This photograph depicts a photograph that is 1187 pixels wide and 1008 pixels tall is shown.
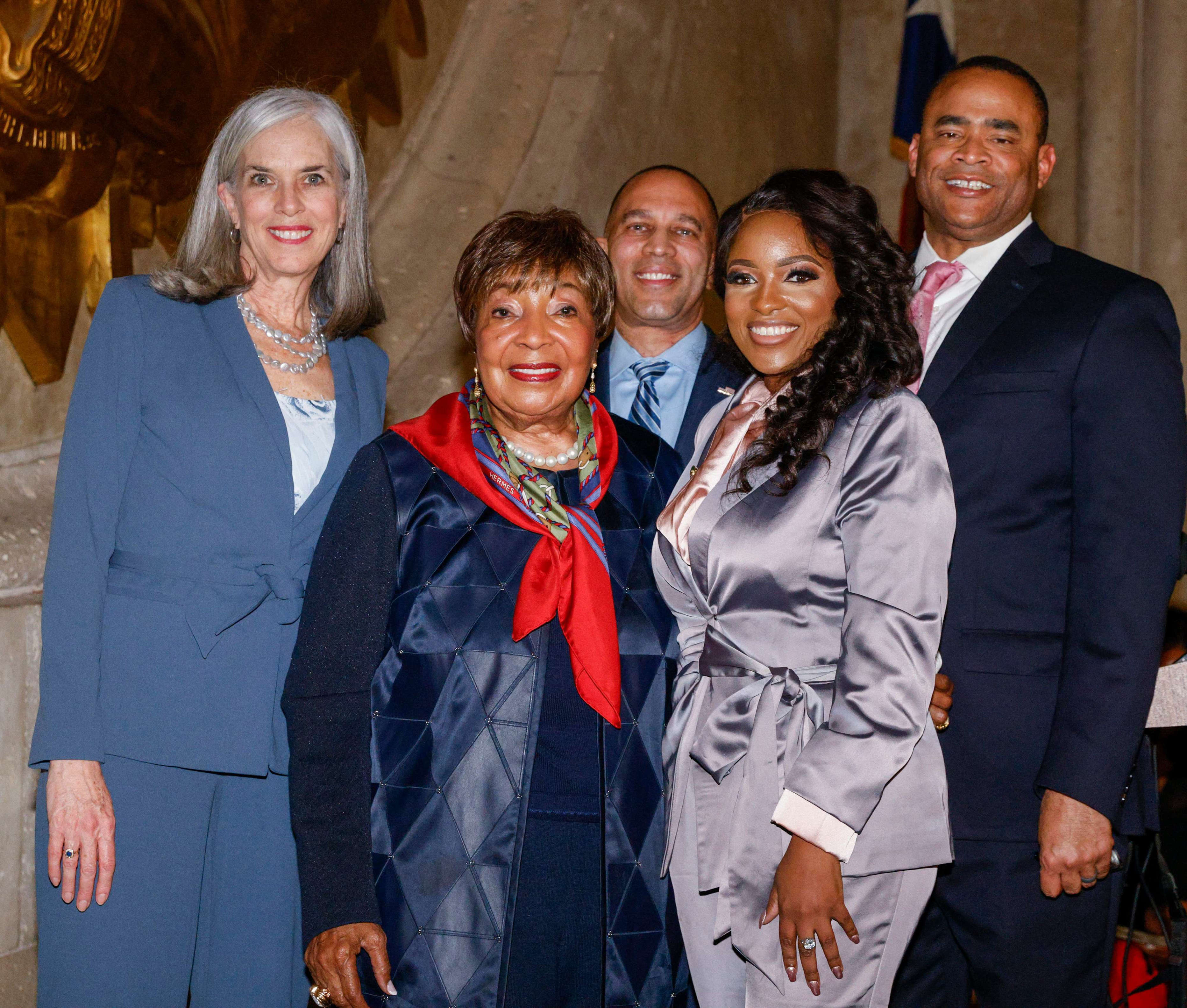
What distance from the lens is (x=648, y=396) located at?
2.88m

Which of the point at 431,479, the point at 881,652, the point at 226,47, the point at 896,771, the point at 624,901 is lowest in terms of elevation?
the point at 624,901

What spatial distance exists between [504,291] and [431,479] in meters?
0.37

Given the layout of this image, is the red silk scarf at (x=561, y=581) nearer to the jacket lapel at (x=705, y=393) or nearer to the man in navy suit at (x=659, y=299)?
the jacket lapel at (x=705, y=393)

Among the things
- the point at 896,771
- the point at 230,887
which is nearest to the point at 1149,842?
the point at 896,771

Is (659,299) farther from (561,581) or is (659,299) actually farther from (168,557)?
(168,557)

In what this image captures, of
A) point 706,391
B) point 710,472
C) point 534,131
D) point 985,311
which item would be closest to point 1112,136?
point 534,131

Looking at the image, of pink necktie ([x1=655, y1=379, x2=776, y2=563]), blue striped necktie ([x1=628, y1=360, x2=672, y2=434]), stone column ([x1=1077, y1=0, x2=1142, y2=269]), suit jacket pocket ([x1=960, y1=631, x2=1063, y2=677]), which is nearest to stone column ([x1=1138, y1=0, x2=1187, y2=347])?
stone column ([x1=1077, y1=0, x2=1142, y2=269])

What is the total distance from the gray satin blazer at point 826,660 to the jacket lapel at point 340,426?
2.33 feet

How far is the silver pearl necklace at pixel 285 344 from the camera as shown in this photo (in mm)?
2307

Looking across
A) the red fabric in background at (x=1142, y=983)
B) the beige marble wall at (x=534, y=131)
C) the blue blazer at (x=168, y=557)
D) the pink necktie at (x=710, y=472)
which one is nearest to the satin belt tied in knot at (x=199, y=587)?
the blue blazer at (x=168, y=557)

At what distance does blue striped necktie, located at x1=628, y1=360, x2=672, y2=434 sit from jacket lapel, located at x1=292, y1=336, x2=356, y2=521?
2.41ft

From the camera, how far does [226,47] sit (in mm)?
3400

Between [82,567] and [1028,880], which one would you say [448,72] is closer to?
[82,567]

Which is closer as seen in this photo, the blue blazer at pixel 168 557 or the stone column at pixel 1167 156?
the blue blazer at pixel 168 557
